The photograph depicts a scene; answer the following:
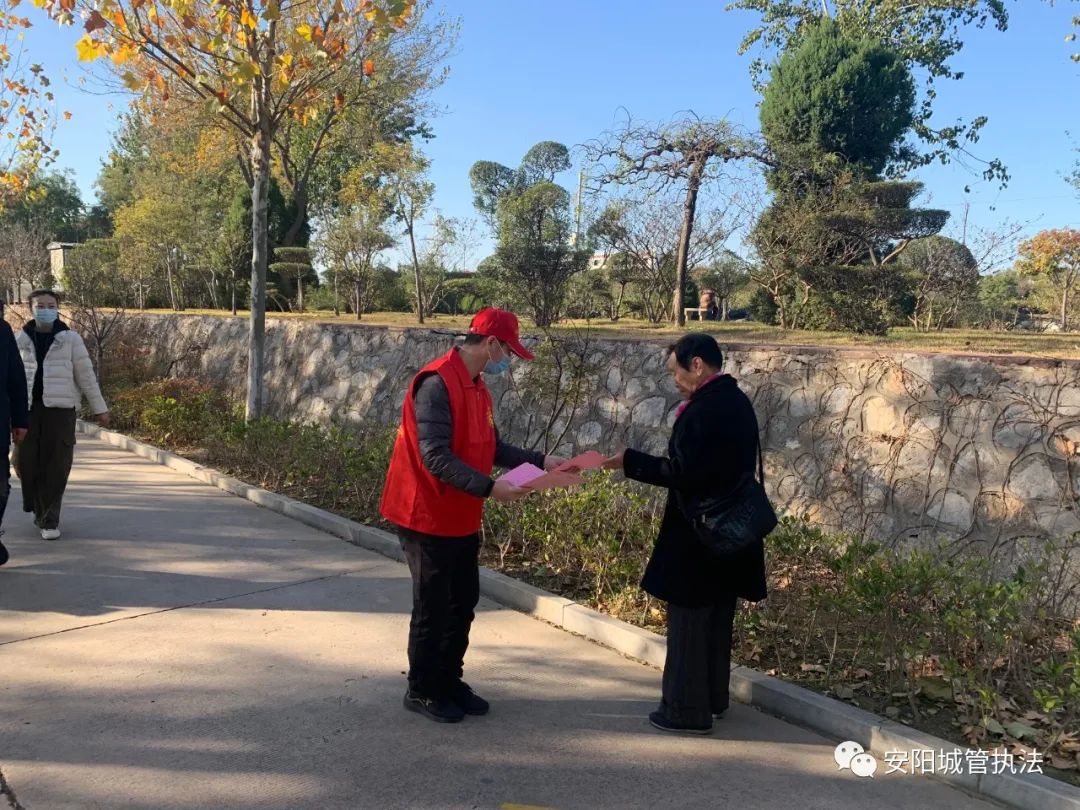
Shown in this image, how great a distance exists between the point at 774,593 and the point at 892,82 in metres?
17.7

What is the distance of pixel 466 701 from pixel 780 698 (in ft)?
4.77

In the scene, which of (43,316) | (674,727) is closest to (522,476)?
(674,727)

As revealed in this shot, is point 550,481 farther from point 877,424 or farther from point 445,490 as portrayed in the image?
point 877,424

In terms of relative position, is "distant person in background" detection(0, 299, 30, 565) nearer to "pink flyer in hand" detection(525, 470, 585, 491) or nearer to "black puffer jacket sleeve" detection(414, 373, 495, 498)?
"black puffer jacket sleeve" detection(414, 373, 495, 498)

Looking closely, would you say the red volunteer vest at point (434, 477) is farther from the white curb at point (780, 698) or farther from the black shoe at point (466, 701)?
the white curb at point (780, 698)

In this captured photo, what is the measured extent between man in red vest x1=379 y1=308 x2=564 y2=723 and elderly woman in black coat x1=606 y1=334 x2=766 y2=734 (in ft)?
1.88

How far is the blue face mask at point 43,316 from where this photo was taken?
6043 millimetres

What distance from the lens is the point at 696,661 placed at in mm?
3459

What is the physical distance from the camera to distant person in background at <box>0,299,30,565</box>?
5219mm

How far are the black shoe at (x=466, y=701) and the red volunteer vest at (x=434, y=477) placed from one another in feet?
2.57

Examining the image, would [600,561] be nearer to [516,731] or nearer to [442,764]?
[516,731]

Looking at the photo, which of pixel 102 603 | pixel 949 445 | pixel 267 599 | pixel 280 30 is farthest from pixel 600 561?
pixel 280 30

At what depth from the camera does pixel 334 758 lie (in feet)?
10.7

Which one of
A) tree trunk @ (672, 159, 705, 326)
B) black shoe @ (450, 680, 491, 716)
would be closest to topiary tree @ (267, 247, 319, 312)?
tree trunk @ (672, 159, 705, 326)
